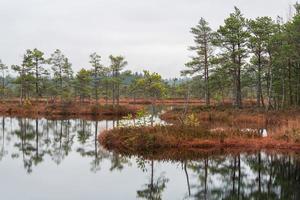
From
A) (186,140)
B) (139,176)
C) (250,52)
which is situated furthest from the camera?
(250,52)

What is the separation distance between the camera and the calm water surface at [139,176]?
44.3 ft

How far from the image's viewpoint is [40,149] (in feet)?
80.2

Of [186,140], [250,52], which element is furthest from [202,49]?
[186,140]

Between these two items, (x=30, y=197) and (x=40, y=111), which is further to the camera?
(x=40, y=111)

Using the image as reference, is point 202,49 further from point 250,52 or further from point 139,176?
point 139,176

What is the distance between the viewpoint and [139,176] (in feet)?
53.9

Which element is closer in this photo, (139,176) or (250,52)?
(139,176)

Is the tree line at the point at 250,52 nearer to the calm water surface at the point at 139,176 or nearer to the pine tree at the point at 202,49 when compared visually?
the pine tree at the point at 202,49

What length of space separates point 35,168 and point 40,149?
6349 millimetres

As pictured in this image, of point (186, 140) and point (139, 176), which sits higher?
point (186, 140)

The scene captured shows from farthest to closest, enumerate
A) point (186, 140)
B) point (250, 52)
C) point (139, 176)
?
point (250, 52)
point (186, 140)
point (139, 176)

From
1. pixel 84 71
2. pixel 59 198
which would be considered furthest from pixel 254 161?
pixel 84 71

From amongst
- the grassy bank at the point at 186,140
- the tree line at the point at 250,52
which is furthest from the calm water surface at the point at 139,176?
the tree line at the point at 250,52

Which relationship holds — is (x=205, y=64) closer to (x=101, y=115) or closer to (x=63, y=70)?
(x=101, y=115)
